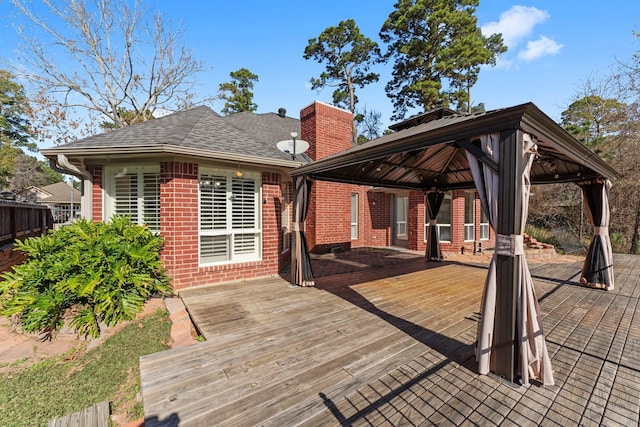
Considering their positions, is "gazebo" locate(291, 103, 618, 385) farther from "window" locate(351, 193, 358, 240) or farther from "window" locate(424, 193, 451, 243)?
"window" locate(351, 193, 358, 240)

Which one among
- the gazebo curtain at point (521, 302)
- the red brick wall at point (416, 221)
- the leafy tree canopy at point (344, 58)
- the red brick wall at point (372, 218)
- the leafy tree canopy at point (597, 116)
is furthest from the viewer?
the leafy tree canopy at point (344, 58)

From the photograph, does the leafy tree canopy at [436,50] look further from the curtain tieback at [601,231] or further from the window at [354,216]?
the curtain tieback at [601,231]

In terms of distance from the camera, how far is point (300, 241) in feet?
18.2

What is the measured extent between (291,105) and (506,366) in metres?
14.3

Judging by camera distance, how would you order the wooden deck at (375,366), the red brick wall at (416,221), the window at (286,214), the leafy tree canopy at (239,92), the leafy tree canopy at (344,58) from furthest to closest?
the leafy tree canopy at (239,92) → the leafy tree canopy at (344,58) → the red brick wall at (416,221) → the window at (286,214) → the wooden deck at (375,366)

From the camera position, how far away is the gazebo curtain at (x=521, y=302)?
238 cm

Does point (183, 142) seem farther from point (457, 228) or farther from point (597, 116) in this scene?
point (597, 116)

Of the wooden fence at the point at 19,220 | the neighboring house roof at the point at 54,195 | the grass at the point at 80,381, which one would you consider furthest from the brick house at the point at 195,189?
the neighboring house roof at the point at 54,195

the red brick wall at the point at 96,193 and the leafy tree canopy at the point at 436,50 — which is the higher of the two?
the leafy tree canopy at the point at 436,50

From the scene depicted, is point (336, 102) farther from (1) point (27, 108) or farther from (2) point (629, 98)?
(1) point (27, 108)

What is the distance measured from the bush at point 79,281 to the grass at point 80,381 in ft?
1.50

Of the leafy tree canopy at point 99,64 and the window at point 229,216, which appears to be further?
the leafy tree canopy at point 99,64

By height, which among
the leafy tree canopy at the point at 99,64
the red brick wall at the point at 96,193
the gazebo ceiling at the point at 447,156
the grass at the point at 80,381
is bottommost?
the grass at the point at 80,381

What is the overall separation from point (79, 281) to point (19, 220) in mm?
13694
